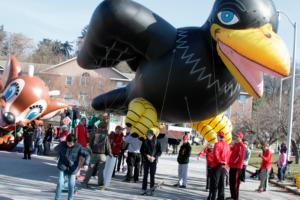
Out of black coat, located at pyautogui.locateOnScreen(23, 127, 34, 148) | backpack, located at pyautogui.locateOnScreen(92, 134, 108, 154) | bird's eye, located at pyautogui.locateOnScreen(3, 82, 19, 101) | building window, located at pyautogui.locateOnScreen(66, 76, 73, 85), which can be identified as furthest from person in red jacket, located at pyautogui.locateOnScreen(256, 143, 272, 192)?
building window, located at pyautogui.locateOnScreen(66, 76, 73, 85)

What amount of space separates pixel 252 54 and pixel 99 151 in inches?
163

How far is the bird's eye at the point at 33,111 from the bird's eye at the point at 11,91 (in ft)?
3.28

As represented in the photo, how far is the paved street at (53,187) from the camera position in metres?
9.99

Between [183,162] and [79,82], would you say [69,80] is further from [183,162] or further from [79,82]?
[183,162]

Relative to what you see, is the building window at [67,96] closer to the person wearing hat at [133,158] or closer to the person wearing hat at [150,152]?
the person wearing hat at [133,158]

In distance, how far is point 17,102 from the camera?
62.4 ft

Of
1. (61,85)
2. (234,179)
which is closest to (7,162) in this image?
(234,179)

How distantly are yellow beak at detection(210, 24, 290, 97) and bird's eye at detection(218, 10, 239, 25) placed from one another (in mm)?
163

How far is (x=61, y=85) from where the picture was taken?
2083 inches

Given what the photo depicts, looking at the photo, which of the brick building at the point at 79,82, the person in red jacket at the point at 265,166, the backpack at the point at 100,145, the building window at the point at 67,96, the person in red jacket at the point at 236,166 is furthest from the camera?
the building window at the point at 67,96

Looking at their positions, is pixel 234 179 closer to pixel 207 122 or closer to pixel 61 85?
pixel 207 122

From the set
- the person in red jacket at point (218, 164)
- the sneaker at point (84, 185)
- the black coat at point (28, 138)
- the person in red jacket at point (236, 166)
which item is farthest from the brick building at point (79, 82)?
the person in red jacket at point (218, 164)

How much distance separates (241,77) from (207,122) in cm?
280

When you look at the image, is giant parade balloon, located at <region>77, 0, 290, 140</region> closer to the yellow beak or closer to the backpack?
the yellow beak
